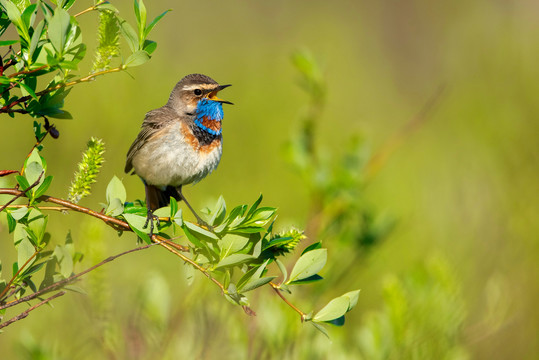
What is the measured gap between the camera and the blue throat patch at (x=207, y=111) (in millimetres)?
3642

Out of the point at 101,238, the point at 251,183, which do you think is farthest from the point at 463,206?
the point at 101,238

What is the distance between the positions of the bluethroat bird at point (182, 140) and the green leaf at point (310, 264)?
1597mm

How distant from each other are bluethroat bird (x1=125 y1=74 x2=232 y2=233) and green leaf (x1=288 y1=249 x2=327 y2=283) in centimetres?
160

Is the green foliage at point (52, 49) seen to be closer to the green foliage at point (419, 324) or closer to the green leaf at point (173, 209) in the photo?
the green leaf at point (173, 209)

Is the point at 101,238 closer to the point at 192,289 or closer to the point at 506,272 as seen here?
the point at 192,289

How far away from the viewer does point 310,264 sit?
2.02 meters

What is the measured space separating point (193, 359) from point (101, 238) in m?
A: 0.71

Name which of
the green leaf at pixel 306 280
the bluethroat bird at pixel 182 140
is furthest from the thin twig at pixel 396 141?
the green leaf at pixel 306 280

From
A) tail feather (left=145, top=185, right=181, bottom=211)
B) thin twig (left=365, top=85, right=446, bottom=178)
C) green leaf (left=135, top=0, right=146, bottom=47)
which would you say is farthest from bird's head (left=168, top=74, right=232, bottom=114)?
green leaf (left=135, top=0, right=146, bottom=47)

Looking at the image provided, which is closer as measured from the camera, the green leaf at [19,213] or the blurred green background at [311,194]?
the green leaf at [19,213]

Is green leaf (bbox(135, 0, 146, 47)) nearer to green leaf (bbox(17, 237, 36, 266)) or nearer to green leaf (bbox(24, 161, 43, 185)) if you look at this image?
green leaf (bbox(24, 161, 43, 185))

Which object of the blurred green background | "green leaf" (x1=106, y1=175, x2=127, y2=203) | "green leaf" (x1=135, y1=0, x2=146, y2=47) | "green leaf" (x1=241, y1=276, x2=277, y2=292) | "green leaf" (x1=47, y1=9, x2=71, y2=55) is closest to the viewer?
"green leaf" (x1=47, y1=9, x2=71, y2=55)

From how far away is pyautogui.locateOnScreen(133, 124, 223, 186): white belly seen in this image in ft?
11.5

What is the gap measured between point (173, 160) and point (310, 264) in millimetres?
1669
